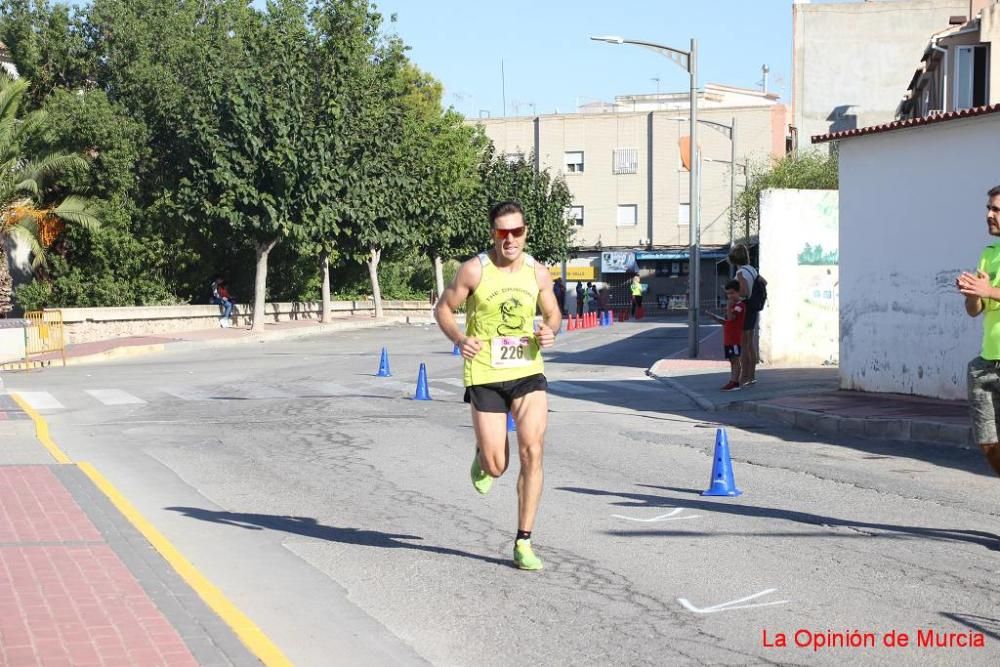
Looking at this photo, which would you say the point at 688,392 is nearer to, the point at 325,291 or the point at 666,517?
the point at 666,517

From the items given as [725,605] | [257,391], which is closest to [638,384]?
[257,391]

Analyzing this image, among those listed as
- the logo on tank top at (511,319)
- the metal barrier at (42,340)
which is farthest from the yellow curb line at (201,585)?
the metal barrier at (42,340)

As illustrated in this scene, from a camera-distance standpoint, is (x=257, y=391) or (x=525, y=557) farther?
(x=257, y=391)

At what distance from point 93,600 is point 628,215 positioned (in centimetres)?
7516

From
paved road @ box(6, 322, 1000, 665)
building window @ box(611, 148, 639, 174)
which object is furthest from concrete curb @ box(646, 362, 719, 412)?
building window @ box(611, 148, 639, 174)

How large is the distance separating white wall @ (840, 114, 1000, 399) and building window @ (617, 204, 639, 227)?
2421 inches

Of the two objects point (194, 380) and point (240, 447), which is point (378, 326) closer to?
point (194, 380)

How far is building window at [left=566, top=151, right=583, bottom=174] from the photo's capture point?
8156 centimetres

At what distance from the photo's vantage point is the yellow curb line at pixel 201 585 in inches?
227

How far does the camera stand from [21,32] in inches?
1710

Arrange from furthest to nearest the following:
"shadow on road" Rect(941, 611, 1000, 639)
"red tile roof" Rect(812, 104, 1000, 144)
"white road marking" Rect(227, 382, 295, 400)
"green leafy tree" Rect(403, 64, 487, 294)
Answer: "green leafy tree" Rect(403, 64, 487, 294) → "white road marking" Rect(227, 382, 295, 400) → "red tile roof" Rect(812, 104, 1000, 144) → "shadow on road" Rect(941, 611, 1000, 639)

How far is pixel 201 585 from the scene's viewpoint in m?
6.99

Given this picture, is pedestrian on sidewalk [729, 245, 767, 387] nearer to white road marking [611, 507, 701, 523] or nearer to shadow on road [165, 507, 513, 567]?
white road marking [611, 507, 701, 523]

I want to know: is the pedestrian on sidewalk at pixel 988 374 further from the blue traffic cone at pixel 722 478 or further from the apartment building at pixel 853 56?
the apartment building at pixel 853 56
